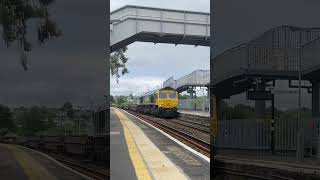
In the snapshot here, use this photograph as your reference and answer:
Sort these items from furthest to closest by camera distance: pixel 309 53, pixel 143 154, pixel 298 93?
pixel 143 154
pixel 309 53
pixel 298 93

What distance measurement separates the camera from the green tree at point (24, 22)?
3723 millimetres

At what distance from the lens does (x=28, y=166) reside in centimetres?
389

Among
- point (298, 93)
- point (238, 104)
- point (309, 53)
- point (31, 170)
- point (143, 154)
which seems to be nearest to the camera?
point (31, 170)

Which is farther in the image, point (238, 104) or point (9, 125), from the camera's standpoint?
point (238, 104)

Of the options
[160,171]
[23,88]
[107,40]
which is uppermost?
[107,40]

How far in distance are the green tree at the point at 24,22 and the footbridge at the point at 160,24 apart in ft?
4.36

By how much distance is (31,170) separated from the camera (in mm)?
3859

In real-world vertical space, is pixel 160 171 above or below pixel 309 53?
below

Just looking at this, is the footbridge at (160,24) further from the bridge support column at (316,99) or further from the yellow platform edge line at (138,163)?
the yellow platform edge line at (138,163)

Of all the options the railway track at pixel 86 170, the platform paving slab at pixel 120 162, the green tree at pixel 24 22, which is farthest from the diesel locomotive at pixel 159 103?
the green tree at pixel 24 22

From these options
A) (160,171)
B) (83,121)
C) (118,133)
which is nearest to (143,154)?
(118,133)

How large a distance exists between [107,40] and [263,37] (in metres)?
1.87

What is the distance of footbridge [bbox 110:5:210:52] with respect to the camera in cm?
550

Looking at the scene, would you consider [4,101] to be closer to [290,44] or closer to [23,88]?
[23,88]
